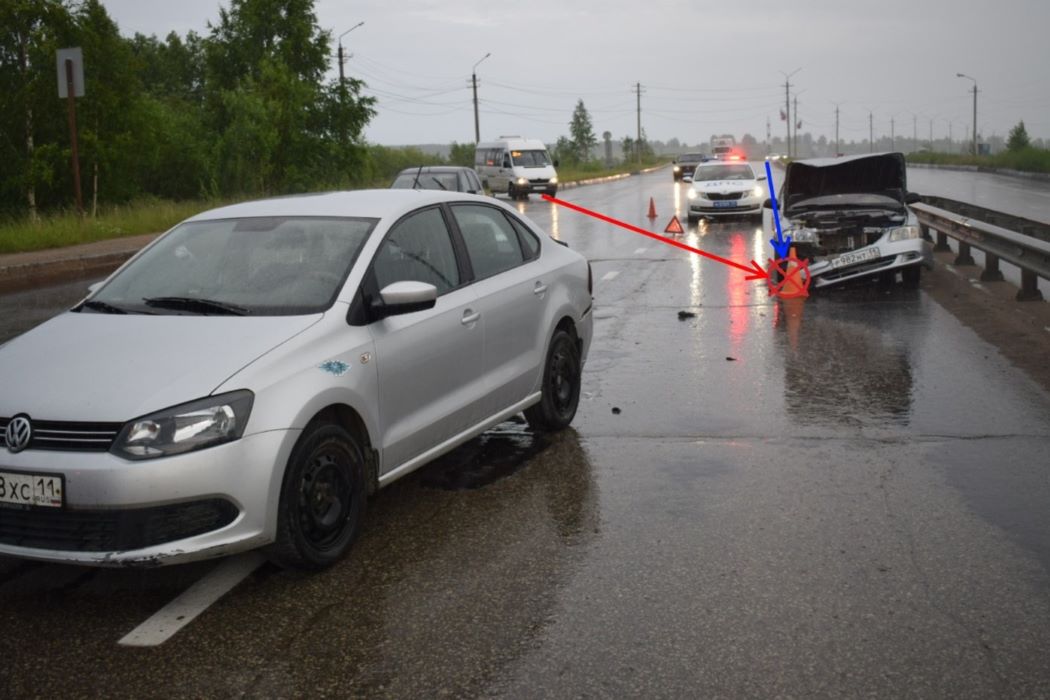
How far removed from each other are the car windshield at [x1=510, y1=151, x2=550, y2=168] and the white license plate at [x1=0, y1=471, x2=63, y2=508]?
4424 centimetres

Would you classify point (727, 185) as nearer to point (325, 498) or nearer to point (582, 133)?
point (325, 498)

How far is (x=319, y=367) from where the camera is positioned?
16.2 feet

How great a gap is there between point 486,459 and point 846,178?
10.6 m

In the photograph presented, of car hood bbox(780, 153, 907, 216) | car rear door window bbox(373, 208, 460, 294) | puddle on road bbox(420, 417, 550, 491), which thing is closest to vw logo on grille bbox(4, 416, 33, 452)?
car rear door window bbox(373, 208, 460, 294)

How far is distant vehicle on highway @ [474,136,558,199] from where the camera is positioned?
47.6 metres

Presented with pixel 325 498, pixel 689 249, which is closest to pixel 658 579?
pixel 325 498

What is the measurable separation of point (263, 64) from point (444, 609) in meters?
38.2

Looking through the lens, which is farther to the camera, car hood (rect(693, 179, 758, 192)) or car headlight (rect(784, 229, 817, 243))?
car hood (rect(693, 179, 758, 192))

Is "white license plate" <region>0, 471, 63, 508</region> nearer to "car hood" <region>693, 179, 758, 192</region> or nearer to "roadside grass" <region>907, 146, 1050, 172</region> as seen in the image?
"car hood" <region>693, 179, 758, 192</region>

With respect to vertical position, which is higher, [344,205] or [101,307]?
[344,205]

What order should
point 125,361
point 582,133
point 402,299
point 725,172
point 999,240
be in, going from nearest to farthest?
1. point 125,361
2. point 402,299
3. point 999,240
4. point 725,172
5. point 582,133

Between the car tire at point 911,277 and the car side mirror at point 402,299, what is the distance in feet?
32.9

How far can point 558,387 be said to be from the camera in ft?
24.3

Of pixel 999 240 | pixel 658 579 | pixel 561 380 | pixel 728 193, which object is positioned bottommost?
pixel 658 579
